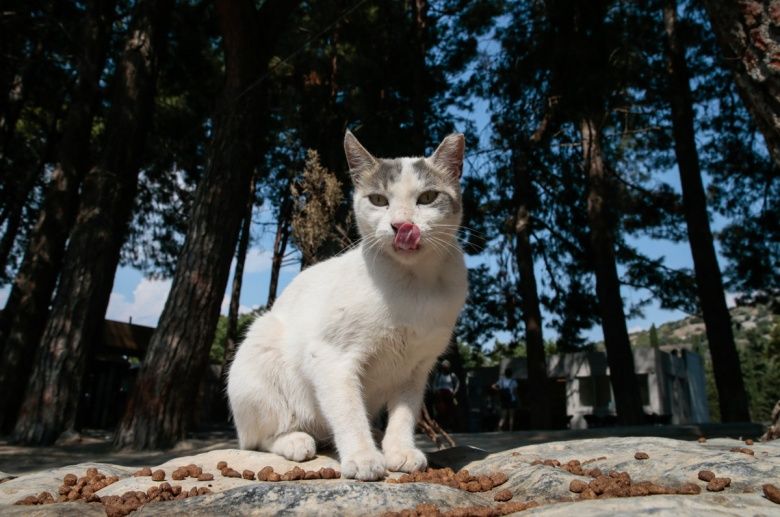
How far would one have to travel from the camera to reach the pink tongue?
8.26 feet

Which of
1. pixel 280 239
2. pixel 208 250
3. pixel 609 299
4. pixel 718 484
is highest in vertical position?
pixel 280 239

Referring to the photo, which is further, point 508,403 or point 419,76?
point 508,403

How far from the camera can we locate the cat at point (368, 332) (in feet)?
8.39

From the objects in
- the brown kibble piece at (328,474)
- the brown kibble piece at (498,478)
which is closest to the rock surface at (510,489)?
the brown kibble piece at (498,478)

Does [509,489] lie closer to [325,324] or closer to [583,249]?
[325,324]

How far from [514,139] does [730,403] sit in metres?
6.43

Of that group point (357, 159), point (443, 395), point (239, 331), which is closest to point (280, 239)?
point (239, 331)

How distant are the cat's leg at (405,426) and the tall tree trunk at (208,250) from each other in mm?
4189

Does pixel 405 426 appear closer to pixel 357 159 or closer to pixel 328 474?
pixel 328 474

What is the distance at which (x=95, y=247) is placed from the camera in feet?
24.7

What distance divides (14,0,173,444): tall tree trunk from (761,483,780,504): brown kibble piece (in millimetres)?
7328

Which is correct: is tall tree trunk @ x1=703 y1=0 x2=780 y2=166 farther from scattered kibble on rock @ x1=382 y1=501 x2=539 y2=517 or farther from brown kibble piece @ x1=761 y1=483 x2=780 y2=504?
scattered kibble on rock @ x1=382 y1=501 x2=539 y2=517

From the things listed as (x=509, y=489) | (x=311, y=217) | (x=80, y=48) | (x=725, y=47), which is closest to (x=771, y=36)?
(x=725, y=47)

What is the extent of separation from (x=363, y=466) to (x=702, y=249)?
10.2m
